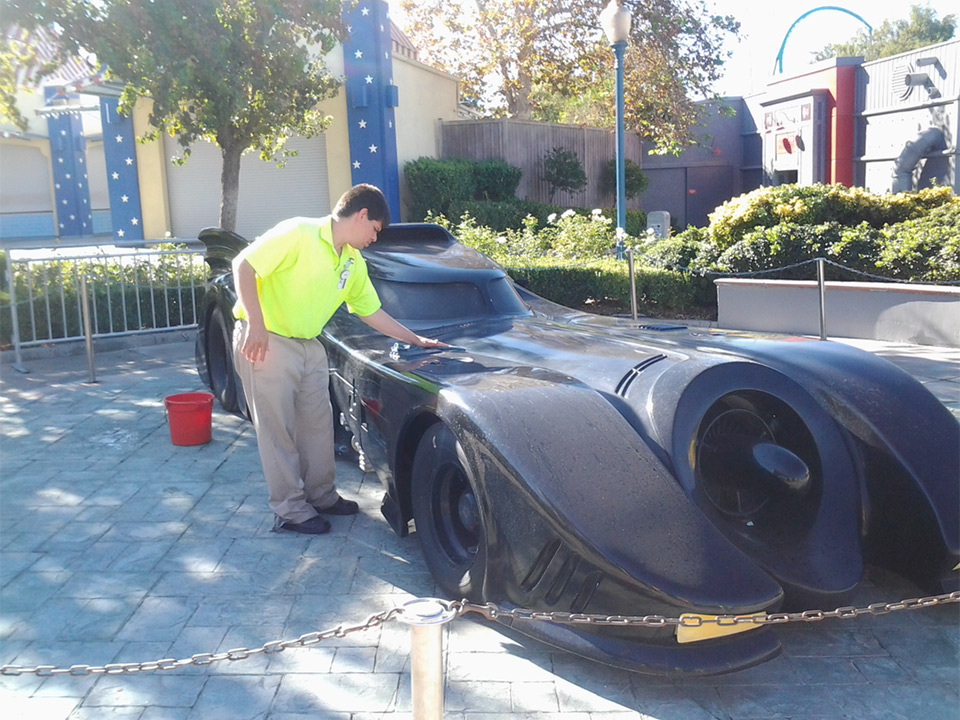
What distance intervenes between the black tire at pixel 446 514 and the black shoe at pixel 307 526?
2.60ft

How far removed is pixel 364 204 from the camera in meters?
4.37

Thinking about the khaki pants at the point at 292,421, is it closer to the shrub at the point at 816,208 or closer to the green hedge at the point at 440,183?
the shrub at the point at 816,208

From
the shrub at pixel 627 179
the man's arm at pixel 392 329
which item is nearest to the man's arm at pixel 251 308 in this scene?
the man's arm at pixel 392 329

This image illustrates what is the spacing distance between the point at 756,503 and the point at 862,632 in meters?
0.66

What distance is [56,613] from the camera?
373 cm

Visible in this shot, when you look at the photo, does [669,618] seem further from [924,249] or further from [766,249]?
[766,249]

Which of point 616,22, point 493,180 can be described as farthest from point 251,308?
point 493,180

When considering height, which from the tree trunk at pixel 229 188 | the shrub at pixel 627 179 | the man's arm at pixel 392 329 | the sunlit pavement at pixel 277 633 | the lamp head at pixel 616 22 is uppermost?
the lamp head at pixel 616 22

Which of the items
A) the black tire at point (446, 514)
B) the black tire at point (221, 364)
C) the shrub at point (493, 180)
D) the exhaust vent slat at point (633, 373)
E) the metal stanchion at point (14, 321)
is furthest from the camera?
the shrub at point (493, 180)

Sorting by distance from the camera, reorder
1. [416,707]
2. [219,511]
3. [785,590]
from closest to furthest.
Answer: [416,707] → [785,590] → [219,511]

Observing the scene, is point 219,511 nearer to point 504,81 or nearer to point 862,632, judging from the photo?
point 862,632

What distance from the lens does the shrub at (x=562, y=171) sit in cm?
2230

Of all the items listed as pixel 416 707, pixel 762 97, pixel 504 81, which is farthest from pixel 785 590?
pixel 762 97

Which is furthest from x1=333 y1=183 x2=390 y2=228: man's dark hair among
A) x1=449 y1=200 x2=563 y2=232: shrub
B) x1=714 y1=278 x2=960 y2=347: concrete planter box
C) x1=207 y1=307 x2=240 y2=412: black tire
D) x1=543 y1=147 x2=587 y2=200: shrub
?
x1=543 y1=147 x2=587 y2=200: shrub
